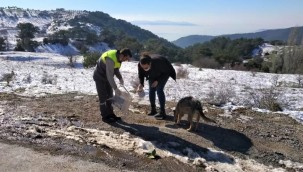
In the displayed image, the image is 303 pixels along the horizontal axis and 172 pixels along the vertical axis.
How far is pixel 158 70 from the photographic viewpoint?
7875mm

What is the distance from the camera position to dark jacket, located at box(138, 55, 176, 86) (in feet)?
25.7

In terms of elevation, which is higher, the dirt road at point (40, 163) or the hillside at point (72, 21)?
the hillside at point (72, 21)

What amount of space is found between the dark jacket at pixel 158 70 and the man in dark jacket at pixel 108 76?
2.00ft

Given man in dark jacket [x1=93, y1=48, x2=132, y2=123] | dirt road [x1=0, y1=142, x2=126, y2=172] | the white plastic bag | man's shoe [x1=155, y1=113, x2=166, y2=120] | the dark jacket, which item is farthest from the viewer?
man's shoe [x1=155, y1=113, x2=166, y2=120]

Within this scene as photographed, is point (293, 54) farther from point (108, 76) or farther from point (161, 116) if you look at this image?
point (108, 76)

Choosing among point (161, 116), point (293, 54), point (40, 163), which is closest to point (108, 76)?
point (161, 116)

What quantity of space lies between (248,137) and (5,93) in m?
6.63

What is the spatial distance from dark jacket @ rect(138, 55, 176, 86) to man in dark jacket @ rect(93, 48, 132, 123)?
2.00 feet

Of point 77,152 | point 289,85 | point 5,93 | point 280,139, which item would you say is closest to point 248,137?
point 280,139

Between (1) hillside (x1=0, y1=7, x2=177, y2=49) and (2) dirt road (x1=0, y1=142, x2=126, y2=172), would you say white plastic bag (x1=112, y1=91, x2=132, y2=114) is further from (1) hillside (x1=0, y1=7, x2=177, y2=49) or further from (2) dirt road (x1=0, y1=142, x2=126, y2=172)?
(1) hillside (x1=0, y1=7, x2=177, y2=49)

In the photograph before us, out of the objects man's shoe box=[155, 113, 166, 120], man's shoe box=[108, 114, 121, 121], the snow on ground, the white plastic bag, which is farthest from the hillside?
the white plastic bag

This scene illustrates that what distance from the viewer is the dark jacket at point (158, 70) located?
7.85 m

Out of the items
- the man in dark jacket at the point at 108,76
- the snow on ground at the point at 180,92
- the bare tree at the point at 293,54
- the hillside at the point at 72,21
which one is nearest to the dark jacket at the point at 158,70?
the man in dark jacket at the point at 108,76

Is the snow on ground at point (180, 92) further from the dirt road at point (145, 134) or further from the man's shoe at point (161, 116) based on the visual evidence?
the man's shoe at point (161, 116)
